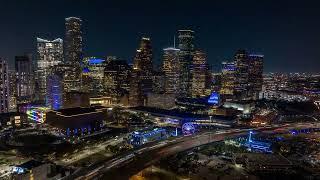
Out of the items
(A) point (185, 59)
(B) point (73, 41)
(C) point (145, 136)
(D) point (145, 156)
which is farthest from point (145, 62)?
(D) point (145, 156)

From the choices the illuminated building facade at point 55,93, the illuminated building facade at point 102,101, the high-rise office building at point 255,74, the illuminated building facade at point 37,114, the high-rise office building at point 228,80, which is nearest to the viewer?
the illuminated building facade at point 37,114

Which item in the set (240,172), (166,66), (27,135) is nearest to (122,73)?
(166,66)

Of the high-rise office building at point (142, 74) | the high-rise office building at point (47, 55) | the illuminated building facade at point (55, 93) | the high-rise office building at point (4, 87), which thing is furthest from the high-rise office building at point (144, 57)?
the high-rise office building at point (4, 87)

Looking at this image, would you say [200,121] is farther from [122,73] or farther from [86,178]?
[122,73]

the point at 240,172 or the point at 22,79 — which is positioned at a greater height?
the point at 22,79

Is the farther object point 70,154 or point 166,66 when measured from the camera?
point 166,66

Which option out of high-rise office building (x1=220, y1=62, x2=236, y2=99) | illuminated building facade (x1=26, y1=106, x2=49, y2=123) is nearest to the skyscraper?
high-rise office building (x1=220, y1=62, x2=236, y2=99)

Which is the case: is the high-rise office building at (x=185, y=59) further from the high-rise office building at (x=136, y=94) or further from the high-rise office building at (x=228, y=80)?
the high-rise office building at (x=136, y=94)
